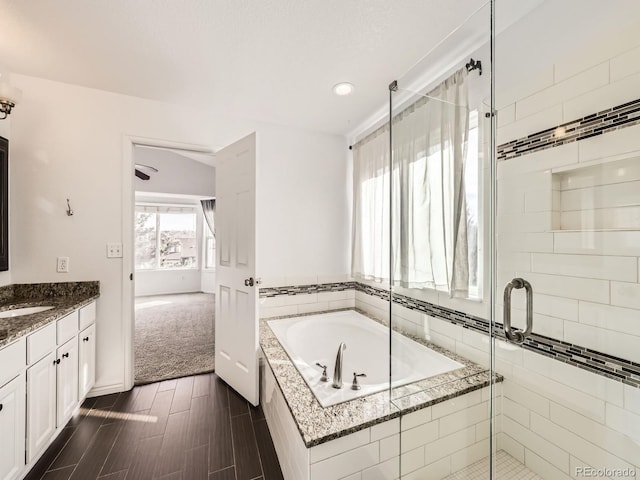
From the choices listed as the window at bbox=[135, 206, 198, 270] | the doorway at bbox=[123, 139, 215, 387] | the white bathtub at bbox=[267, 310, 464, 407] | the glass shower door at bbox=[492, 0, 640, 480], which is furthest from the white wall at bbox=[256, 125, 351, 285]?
the window at bbox=[135, 206, 198, 270]

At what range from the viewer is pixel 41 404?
146 centimetres

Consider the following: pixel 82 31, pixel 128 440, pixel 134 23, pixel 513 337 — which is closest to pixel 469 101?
pixel 513 337

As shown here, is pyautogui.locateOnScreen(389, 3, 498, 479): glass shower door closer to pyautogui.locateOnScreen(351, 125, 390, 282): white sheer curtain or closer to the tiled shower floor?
the tiled shower floor

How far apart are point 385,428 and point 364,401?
145mm

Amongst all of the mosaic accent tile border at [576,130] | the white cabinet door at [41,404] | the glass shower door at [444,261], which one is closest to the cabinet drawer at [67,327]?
the white cabinet door at [41,404]

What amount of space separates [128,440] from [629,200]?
9.34 feet

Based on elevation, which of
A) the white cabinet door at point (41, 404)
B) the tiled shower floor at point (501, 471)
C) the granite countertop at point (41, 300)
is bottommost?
the tiled shower floor at point (501, 471)

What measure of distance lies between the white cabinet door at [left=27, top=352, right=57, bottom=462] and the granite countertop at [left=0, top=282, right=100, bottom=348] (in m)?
0.22

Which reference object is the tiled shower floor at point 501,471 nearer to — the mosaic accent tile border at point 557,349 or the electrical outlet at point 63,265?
the mosaic accent tile border at point 557,349

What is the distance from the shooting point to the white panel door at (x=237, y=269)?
2.04 m

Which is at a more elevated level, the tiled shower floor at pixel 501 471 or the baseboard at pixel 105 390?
the tiled shower floor at pixel 501 471

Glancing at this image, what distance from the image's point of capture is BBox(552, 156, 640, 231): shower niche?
102cm

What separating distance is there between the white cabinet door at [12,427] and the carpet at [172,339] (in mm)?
1075

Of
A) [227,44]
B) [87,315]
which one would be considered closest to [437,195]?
[227,44]
